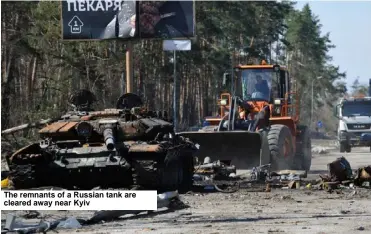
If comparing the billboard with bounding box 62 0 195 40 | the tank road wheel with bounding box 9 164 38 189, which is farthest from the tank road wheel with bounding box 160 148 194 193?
the billboard with bounding box 62 0 195 40

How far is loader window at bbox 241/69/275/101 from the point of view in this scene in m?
24.3

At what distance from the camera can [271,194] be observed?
16156 millimetres

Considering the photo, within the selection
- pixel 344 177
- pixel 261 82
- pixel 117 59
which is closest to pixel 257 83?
pixel 261 82

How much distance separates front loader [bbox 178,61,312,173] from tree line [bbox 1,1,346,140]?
4.50m

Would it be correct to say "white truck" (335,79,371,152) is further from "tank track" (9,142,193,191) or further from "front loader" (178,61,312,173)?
"tank track" (9,142,193,191)

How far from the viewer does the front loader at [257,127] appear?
71.3 feet

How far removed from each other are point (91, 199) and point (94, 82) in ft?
87.2

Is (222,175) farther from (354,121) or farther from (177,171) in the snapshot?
(354,121)

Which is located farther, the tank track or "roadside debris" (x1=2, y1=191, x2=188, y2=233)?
the tank track

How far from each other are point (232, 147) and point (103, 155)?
19.5 ft

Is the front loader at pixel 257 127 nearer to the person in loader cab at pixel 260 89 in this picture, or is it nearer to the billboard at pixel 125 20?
the person in loader cab at pixel 260 89

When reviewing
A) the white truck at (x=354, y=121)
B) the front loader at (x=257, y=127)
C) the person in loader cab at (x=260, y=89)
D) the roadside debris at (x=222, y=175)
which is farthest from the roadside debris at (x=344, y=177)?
the white truck at (x=354, y=121)

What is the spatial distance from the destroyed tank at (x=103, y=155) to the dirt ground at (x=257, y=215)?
40.3 inches

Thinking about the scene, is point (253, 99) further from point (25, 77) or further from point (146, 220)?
point (25, 77)
